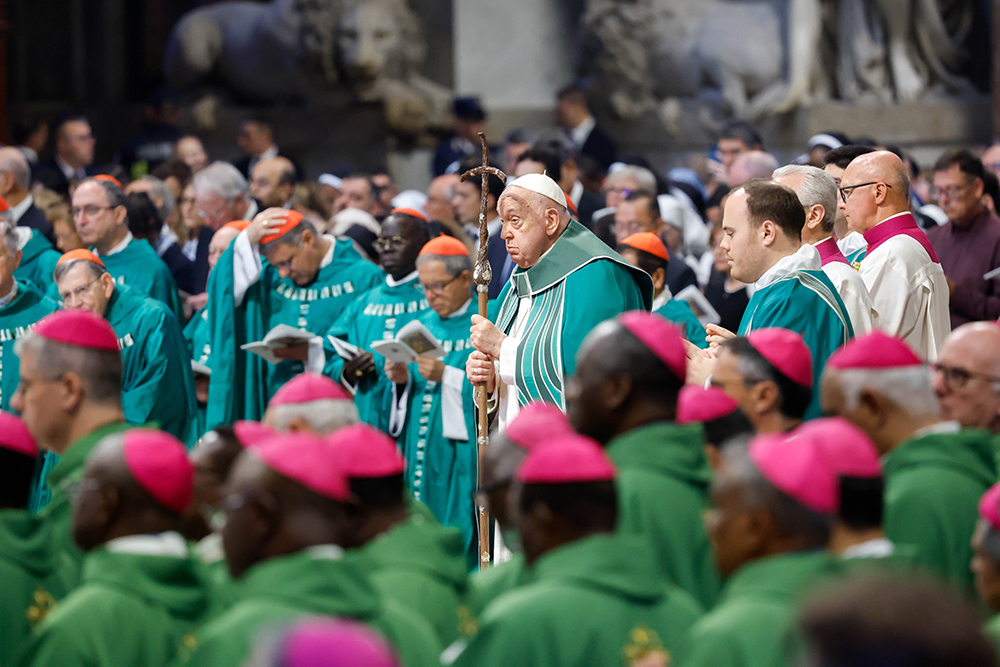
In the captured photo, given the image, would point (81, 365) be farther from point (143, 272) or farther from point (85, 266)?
point (143, 272)

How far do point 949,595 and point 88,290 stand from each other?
5.90 m

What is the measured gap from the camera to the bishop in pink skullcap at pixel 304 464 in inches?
115

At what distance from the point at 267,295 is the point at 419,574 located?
5.51 metres

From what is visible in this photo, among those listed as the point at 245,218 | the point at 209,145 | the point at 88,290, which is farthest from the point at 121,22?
the point at 88,290

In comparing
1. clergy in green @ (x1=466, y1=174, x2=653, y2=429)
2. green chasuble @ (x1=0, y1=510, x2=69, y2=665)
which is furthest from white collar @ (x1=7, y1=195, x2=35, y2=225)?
green chasuble @ (x1=0, y1=510, x2=69, y2=665)

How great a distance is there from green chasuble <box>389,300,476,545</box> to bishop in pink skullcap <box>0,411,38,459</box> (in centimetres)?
411

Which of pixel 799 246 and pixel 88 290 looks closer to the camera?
pixel 799 246

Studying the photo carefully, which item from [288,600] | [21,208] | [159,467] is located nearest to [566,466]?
[288,600]

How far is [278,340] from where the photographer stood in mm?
8164

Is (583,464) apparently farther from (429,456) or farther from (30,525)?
(429,456)

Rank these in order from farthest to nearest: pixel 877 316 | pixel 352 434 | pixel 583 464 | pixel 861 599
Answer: pixel 877 316 → pixel 352 434 → pixel 583 464 → pixel 861 599

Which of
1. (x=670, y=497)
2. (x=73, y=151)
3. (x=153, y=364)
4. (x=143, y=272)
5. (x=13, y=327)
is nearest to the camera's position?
(x=670, y=497)

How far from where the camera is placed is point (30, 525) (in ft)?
12.2

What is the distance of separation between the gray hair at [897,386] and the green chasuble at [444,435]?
397 centimetres
